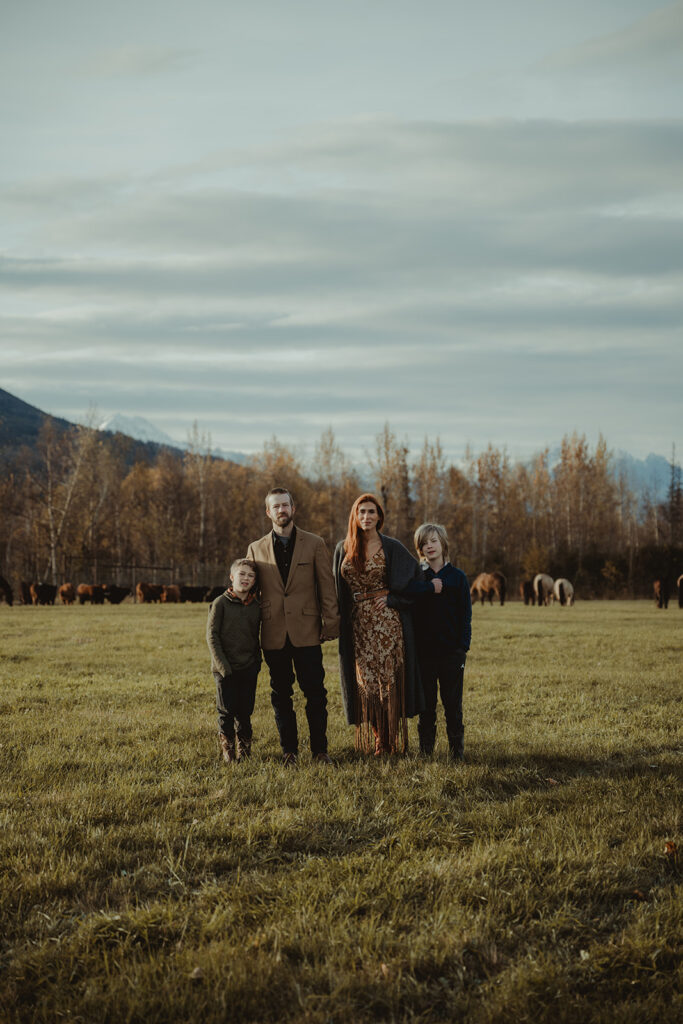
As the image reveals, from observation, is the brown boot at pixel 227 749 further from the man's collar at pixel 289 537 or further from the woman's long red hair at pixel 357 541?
the woman's long red hair at pixel 357 541

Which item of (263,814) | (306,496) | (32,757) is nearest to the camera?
(263,814)

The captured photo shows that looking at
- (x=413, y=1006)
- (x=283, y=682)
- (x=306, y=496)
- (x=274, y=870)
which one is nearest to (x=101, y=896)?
(x=274, y=870)

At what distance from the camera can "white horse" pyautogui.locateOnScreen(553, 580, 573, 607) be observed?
42594mm

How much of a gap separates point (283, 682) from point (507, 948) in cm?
342

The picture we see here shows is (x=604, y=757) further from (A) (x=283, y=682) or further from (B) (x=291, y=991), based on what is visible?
(B) (x=291, y=991)

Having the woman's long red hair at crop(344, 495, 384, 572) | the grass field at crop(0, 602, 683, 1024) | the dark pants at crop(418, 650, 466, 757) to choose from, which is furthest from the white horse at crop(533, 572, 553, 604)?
the woman's long red hair at crop(344, 495, 384, 572)

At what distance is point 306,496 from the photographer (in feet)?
229

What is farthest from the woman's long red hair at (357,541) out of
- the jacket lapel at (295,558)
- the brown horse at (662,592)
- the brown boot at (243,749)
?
the brown horse at (662,592)

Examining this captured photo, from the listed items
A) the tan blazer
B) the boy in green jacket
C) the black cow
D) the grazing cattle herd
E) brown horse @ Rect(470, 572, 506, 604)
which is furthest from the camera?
brown horse @ Rect(470, 572, 506, 604)

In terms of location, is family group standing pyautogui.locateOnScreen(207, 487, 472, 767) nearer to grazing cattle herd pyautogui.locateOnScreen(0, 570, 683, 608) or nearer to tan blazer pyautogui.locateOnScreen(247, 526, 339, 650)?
tan blazer pyautogui.locateOnScreen(247, 526, 339, 650)

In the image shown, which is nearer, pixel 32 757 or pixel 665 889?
pixel 665 889

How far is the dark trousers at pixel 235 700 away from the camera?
260 inches

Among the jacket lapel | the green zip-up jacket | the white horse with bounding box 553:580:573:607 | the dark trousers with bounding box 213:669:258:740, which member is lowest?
the white horse with bounding box 553:580:573:607

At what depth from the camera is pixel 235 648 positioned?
6594mm
